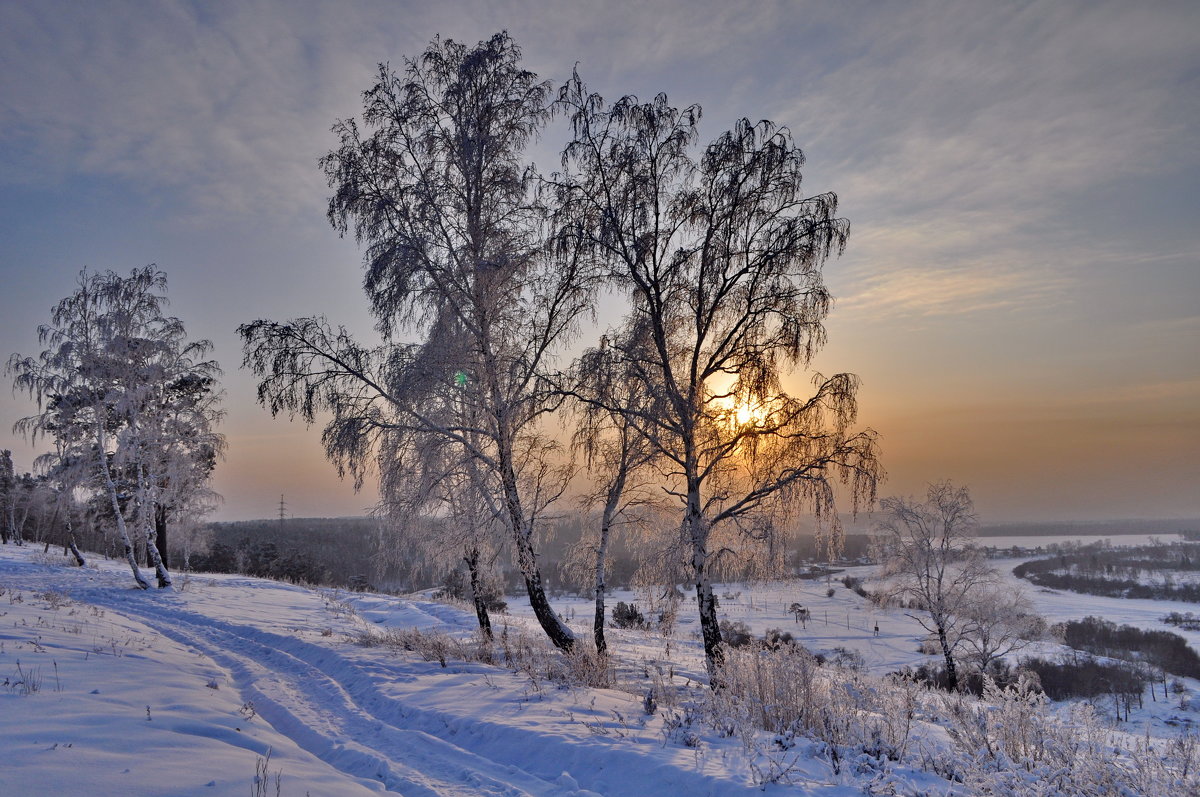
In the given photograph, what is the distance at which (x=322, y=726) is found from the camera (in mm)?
6484

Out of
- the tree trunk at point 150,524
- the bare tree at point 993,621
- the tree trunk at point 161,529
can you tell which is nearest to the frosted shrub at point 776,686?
the tree trunk at point 150,524

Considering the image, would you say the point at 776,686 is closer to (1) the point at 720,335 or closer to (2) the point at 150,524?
(1) the point at 720,335

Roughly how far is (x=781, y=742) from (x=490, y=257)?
32.6ft

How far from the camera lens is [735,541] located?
10.8 m

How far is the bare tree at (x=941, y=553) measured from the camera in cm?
2853

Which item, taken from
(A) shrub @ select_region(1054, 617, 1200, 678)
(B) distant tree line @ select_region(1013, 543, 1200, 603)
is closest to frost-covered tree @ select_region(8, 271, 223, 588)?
(A) shrub @ select_region(1054, 617, 1200, 678)

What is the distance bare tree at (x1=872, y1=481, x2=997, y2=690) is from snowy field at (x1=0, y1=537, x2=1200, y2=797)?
21.9 meters

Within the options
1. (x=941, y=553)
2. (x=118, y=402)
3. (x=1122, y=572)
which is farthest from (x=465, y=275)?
(x=1122, y=572)

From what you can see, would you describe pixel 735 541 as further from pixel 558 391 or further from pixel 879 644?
pixel 879 644

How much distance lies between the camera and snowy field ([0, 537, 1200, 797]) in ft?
14.1

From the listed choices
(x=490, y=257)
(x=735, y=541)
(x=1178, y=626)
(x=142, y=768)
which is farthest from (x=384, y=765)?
(x=1178, y=626)

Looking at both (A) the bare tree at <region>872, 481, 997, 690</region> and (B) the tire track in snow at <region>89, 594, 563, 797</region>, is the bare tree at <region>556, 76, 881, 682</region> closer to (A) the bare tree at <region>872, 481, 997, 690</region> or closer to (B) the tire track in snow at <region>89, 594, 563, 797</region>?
(B) the tire track in snow at <region>89, 594, 563, 797</region>

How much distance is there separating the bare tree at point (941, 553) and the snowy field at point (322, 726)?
21895 mm

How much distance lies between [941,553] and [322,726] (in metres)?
30.7
